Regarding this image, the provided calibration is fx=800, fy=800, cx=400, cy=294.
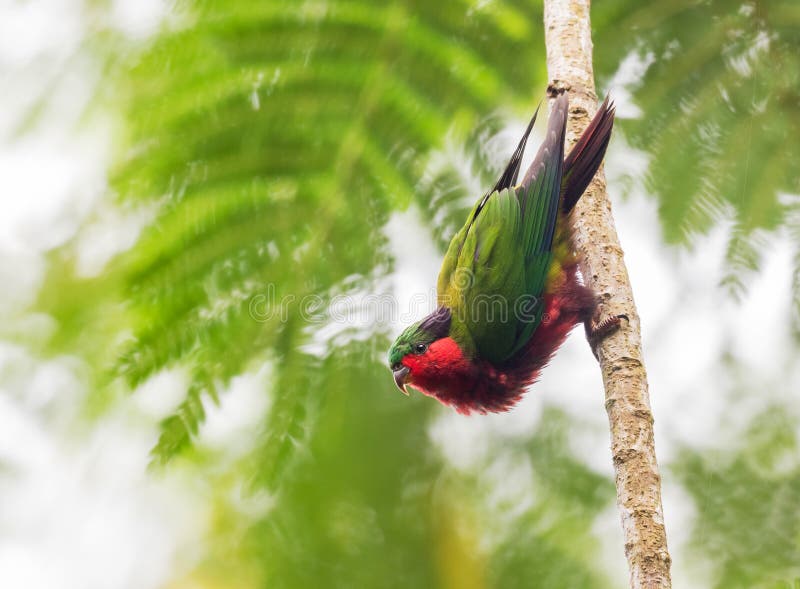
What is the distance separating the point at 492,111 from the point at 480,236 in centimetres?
53

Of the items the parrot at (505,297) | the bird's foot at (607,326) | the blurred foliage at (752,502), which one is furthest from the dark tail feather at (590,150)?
the blurred foliage at (752,502)

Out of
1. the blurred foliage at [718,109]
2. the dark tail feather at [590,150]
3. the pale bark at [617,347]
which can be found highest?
the blurred foliage at [718,109]

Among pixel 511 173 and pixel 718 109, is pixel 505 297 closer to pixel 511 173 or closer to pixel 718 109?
pixel 511 173

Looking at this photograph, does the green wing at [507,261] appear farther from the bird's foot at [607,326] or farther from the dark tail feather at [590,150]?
the bird's foot at [607,326]

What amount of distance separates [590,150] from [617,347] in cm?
101

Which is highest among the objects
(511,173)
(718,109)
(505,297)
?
(718,109)

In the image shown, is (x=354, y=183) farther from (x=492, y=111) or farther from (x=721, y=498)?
(x=721, y=498)

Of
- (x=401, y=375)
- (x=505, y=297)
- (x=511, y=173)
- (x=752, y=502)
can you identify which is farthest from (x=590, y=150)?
(x=752, y=502)

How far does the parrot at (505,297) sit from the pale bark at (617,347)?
14.1 inches

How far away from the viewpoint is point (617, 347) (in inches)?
92.0

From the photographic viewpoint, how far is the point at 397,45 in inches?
133

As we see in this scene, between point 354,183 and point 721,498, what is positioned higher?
point 354,183

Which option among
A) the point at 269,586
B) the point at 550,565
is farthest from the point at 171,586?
the point at 550,565

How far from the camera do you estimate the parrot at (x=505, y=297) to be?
3312 mm
